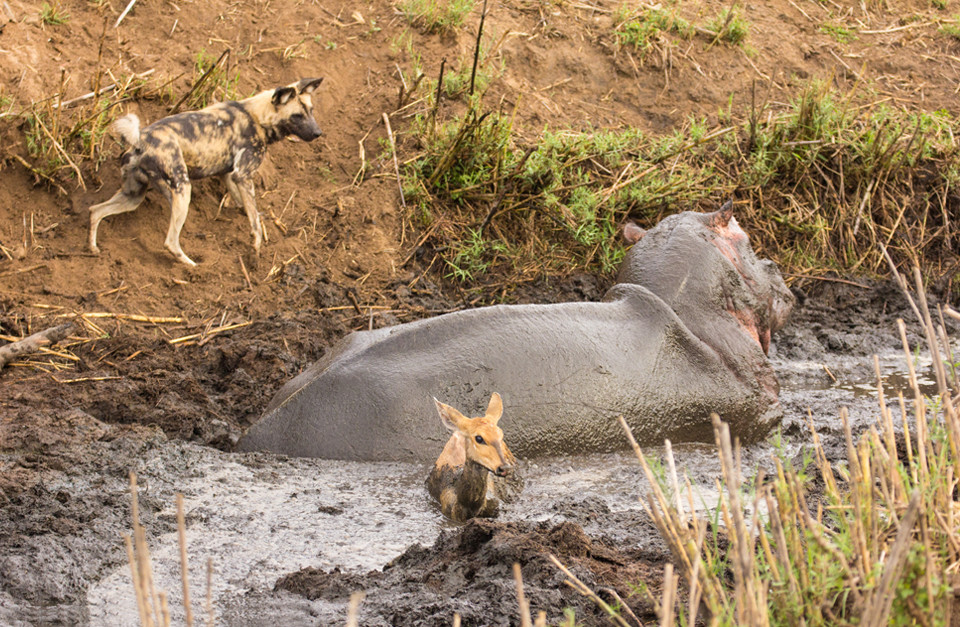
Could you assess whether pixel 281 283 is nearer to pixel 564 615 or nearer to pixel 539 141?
pixel 539 141

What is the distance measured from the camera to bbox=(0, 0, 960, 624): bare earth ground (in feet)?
12.3

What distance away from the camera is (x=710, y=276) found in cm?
556

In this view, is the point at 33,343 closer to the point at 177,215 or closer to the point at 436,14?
the point at 177,215

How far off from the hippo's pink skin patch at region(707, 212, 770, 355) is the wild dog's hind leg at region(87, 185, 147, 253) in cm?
374

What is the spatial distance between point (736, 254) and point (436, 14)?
4.07 metres

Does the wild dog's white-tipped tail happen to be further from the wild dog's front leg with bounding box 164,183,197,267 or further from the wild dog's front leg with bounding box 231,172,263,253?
the wild dog's front leg with bounding box 231,172,263,253

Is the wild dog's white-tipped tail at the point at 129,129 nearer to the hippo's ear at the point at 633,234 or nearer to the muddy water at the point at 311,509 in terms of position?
the muddy water at the point at 311,509

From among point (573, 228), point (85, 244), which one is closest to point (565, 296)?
point (573, 228)

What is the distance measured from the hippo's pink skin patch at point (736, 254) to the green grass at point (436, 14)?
371 centimetres

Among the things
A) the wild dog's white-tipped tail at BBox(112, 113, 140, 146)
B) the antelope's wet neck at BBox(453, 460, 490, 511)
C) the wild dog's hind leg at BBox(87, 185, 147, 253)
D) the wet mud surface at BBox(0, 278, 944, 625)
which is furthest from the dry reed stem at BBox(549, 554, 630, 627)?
the wild dog's hind leg at BBox(87, 185, 147, 253)

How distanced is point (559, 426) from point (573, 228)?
304cm

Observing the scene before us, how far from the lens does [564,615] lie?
9.66ft

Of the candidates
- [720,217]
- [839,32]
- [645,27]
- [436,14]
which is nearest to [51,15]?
[436,14]

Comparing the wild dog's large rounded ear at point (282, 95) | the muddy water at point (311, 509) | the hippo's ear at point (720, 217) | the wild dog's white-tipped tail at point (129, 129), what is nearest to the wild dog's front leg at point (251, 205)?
the wild dog's large rounded ear at point (282, 95)
